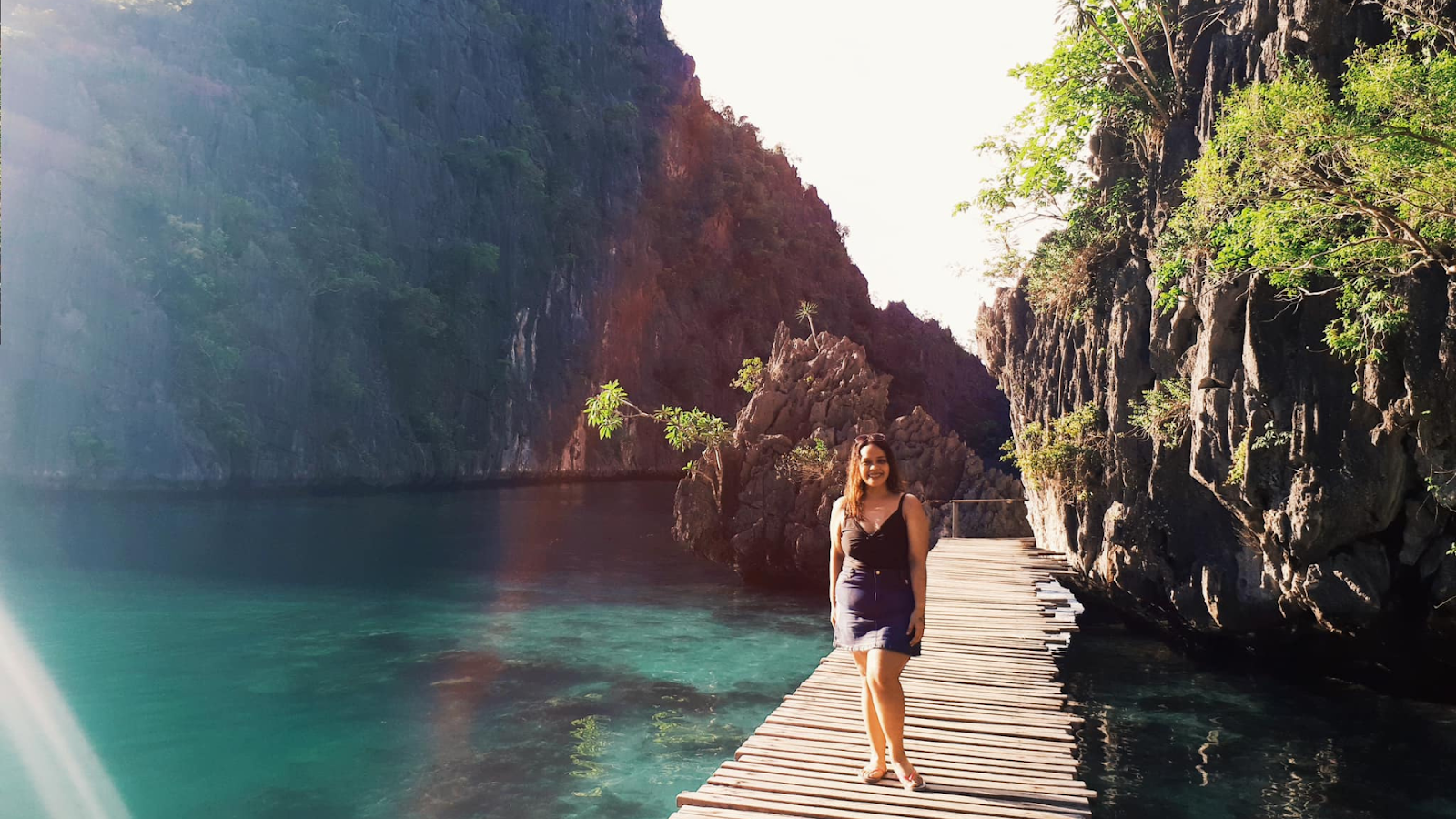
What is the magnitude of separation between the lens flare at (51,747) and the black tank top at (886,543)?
324 inches

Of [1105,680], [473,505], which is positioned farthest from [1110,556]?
[473,505]

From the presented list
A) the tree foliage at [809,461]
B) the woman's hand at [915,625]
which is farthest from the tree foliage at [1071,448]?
the woman's hand at [915,625]

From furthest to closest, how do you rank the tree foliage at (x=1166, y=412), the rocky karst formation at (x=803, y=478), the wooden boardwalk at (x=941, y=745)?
the rocky karst formation at (x=803, y=478) → the tree foliage at (x=1166, y=412) → the wooden boardwalk at (x=941, y=745)

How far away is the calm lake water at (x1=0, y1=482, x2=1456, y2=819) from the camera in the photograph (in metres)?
9.76

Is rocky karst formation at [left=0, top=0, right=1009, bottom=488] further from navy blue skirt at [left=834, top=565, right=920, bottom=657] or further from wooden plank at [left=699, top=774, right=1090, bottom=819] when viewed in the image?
navy blue skirt at [left=834, top=565, right=920, bottom=657]

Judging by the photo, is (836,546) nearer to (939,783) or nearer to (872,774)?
(872,774)

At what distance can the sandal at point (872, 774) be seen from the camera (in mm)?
5488

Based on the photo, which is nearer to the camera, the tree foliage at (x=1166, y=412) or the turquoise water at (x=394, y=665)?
the turquoise water at (x=394, y=665)

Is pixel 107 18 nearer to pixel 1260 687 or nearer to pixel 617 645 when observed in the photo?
pixel 617 645

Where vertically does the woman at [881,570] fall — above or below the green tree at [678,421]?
below

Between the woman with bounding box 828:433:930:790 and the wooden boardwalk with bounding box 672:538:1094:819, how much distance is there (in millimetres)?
568

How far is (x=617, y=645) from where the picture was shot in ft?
55.1

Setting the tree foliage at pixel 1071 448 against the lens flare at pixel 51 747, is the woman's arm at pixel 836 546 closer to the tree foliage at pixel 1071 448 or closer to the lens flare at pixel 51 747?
the lens flare at pixel 51 747

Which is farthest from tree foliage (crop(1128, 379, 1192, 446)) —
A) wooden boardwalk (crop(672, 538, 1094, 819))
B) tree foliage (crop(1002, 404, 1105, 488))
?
wooden boardwalk (crop(672, 538, 1094, 819))
